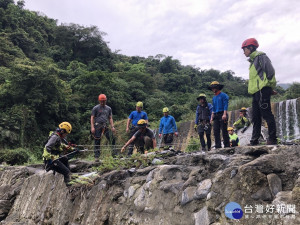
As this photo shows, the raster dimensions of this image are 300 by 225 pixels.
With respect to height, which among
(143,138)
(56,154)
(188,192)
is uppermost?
(143,138)

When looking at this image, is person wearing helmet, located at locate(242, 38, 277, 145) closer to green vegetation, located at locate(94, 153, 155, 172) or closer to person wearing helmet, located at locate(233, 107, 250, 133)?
green vegetation, located at locate(94, 153, 155, 172)

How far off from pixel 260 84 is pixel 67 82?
28.7 meters

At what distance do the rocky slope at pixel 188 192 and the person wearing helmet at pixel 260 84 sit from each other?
1.08 m

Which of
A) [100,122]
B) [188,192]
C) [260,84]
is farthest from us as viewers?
[100,122]

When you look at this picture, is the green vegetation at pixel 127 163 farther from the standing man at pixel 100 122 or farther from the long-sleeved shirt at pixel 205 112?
the long-sleeved shirt at pixel 205 112

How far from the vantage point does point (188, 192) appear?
3334 millimetres

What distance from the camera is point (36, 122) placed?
20766mm

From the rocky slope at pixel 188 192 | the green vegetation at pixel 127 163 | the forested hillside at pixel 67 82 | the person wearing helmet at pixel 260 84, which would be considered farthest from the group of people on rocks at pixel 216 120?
the forested hillside at pixel 67 82

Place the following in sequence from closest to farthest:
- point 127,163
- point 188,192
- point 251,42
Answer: point 188,192
point 251,42
point 127,163

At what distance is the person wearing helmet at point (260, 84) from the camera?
4.60 metres

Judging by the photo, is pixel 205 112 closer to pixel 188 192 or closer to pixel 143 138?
pixel 143 138

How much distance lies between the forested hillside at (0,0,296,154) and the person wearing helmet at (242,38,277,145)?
633 inches

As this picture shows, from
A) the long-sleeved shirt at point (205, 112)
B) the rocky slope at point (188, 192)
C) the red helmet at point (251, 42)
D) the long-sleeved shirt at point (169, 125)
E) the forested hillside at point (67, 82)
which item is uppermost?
the forested hillside at point (67, 82)

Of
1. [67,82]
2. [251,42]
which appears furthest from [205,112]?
[67,82]
